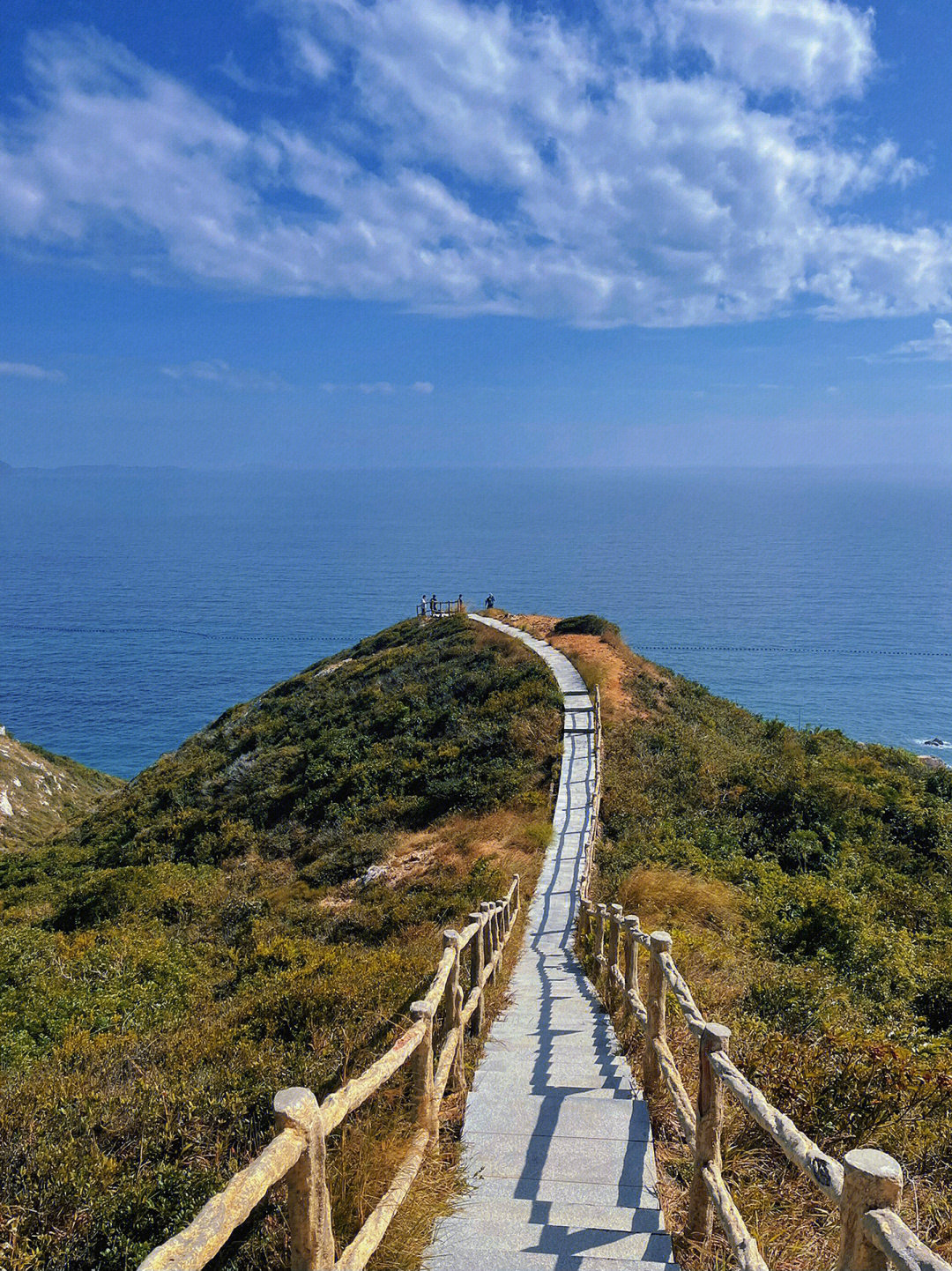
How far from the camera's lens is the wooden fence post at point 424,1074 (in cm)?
487

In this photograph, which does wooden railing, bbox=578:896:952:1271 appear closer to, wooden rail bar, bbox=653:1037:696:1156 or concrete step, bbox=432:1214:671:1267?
wooden rail bar, bbox=653:1037:696:1156

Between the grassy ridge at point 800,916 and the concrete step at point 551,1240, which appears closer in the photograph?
the concrete step at point 551,1240

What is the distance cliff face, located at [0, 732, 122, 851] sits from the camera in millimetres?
41281

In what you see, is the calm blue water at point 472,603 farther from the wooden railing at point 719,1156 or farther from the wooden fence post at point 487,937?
the wooden railing at point 719,1156

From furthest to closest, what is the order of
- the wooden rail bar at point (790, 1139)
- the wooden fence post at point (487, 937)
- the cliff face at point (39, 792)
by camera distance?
the cliff face at point (39, 792) < the wooden fence post at point (487, 937) < the wooden rail bar at point (790, 1139)

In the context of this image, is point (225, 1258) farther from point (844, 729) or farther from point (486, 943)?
point (844, 729)

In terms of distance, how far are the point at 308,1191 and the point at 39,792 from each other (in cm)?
5090

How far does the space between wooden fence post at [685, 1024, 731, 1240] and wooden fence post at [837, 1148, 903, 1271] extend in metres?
1.53

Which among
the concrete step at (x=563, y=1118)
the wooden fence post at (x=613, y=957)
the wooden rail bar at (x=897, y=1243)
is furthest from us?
the wooden fence post at (x=613, y=957)

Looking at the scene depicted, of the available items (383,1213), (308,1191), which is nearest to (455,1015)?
(383,1213)

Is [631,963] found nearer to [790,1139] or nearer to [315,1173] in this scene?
[790,1139]

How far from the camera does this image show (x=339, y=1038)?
6824mm

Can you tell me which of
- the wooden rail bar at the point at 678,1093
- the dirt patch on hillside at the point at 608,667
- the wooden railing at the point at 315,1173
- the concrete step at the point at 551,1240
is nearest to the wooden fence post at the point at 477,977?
the wooden railing at the point at 315,1173

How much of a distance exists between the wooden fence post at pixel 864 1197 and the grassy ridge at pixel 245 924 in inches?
94.4
